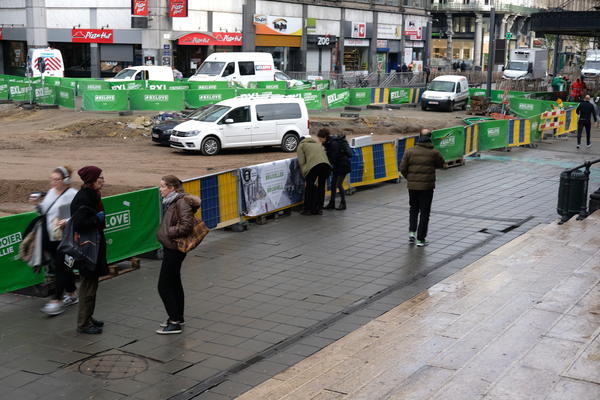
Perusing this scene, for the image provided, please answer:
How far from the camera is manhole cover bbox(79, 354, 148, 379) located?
7.33 metres

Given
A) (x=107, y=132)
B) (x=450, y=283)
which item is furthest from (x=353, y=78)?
(x=450, y=283)

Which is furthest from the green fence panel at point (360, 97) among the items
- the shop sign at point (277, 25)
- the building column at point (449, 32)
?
the building column at point (449, 32)

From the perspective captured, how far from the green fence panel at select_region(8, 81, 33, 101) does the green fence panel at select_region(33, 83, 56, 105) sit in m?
0.26

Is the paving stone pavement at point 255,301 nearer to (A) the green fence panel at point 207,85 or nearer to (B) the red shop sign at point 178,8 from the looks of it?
(A) the green fence panel at point 207,85

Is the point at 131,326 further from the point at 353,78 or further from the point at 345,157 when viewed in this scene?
the point at 353,78

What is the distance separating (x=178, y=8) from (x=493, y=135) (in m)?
28.4

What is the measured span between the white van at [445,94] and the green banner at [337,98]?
424 centimetres

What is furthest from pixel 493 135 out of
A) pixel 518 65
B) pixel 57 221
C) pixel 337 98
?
pixel 518 65

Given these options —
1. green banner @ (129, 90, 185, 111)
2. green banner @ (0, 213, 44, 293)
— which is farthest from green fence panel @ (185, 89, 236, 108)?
green banner @ (0, 213, 44, 293)

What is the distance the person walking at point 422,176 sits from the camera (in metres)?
12.2

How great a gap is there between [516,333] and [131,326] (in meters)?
4.20

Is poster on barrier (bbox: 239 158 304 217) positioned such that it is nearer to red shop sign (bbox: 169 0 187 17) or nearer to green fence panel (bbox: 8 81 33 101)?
green fence panel (bbox: 8 81 33 101)

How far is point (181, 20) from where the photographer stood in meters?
49.2

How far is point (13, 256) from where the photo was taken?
30.8 ft
